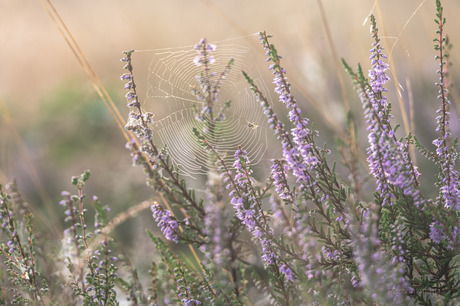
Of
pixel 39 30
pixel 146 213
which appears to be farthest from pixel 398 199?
pixel 39 30

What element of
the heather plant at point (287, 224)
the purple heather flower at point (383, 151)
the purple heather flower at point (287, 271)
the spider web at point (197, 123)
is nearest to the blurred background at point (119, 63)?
the spider web at point (197, 123)

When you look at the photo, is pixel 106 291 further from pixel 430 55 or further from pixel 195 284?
pixel 430 55

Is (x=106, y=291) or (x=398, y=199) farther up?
(x=106, y=291)

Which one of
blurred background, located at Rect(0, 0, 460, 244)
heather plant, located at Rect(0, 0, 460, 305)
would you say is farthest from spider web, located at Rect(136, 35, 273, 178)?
heather plant, located at Rect(0, 0, 460, 305)

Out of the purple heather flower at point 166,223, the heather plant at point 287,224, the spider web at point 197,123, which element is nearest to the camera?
the heather plant at point 287,224

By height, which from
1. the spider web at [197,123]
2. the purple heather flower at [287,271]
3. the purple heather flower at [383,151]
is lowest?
the purple heather flower at [287,271]

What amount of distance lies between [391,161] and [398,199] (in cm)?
29

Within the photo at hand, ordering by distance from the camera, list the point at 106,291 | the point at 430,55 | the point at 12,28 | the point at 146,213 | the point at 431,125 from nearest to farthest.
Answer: the point at 106,291 < the point at 146,213 < the point at 431,125 < the point at 430,55 < the point at 12,28

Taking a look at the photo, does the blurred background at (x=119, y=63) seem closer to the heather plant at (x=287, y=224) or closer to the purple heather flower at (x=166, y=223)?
the heather plant at (x=287, y=224)

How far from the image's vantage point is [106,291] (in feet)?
6.30

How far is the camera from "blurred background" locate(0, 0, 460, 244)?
531 cm

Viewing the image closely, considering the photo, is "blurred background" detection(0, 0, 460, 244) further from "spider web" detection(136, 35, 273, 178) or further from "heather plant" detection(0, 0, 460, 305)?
"heather plant" detection(0, 0, 460, 305)

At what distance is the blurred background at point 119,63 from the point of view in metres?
5.31

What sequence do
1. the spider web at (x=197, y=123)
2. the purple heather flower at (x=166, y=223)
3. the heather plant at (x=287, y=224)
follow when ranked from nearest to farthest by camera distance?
the heather plant at (x=287, y=224), the purple heather flower at (x=166, y=223), the spider web at (x=197, y=123)
